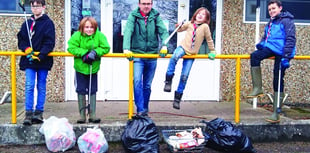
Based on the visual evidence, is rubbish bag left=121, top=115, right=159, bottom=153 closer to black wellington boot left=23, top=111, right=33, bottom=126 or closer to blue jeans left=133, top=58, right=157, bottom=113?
blue jeans left=133, top=58, right=157, bottom=113

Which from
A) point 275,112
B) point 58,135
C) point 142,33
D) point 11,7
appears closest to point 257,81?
point 275,112

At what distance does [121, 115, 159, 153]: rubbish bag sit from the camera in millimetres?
4281

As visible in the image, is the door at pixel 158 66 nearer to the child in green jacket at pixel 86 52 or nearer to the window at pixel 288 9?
the window at pixel 288 9

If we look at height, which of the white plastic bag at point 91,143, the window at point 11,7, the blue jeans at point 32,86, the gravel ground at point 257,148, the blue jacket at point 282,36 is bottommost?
the gravel ground at point 257,148

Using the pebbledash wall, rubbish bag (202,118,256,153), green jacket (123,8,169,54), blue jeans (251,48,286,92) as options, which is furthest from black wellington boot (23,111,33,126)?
blue jeans (251,48,286,92)

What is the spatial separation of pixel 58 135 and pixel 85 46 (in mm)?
1200

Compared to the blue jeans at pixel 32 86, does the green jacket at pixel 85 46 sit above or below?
above

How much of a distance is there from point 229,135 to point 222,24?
2968mm

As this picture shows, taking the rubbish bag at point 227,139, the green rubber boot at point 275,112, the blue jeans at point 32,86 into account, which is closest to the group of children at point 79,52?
Answer: the blue jeans at point 32,86

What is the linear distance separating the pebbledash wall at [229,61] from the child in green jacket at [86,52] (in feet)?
6.45

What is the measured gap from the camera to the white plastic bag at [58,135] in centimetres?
434

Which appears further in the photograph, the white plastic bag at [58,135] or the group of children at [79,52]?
the group of children at [79,52]

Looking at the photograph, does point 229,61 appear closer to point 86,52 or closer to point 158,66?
point 158,66

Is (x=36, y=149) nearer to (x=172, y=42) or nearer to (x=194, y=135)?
(x=194, y=135)
